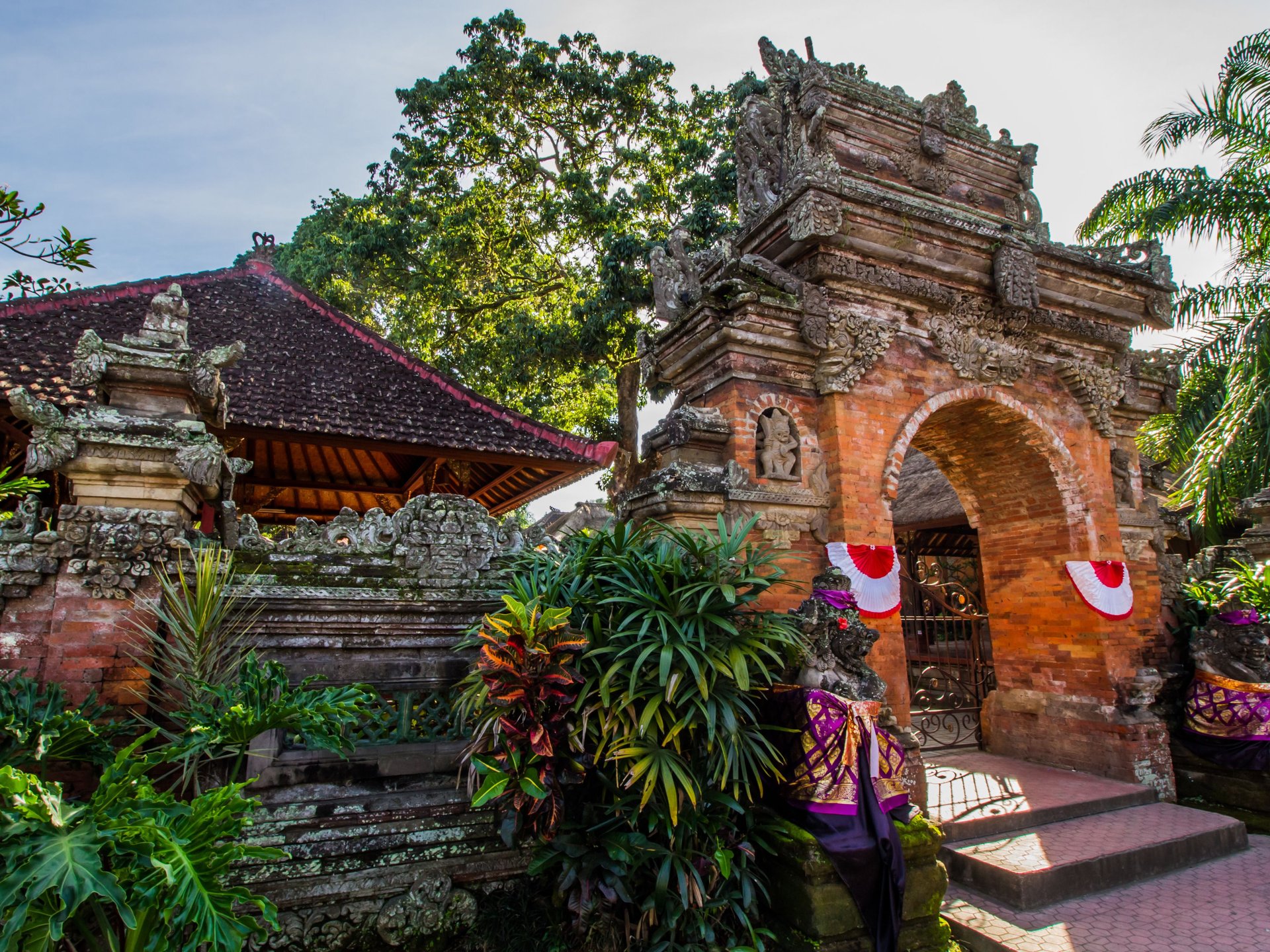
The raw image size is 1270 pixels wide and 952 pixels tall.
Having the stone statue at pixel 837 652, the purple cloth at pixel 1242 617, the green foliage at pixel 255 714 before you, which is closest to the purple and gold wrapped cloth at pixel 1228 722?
the purple cloth at pixel 1242 617

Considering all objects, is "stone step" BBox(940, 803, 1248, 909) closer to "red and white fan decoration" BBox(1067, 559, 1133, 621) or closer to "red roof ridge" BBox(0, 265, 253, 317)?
"red and white fan decoration" BBox(1067, 559, 1133, 621)

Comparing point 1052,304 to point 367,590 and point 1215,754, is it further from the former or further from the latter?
point 367,590

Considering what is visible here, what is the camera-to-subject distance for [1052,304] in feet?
23.4

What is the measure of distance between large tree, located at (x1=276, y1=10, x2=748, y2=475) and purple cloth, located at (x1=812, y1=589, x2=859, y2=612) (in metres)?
8.41

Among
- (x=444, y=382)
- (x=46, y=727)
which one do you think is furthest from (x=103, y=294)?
(x=46, y=727)

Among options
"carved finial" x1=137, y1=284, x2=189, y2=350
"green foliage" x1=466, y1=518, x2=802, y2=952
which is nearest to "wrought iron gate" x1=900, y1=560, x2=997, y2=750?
"green foliage" x1=466, y1=518, x2=802, y2=952

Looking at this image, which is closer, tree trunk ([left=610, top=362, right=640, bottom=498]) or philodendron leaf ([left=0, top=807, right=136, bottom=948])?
philodendron leaf ([left=0, top=807, right=136, bottom=948])

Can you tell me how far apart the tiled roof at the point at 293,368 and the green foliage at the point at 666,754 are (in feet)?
14.5

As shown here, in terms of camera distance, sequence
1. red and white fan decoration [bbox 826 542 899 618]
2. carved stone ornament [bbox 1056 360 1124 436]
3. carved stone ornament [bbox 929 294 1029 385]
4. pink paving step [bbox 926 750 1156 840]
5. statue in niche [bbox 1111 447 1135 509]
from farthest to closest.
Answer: statue in niche [bbox 1111 447 1135 509] → carved stone ornament [bbox 1056 360 1124 436] → carved stone ornament [bbox 929 294 1029 385] → red and white fan decoration [bbox 826 542 899 618] → pink paving step [bbox 926 750 1156 840]

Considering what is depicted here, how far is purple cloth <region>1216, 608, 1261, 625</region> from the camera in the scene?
20.3ft

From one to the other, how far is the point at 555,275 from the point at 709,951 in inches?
521

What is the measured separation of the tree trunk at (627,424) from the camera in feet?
44.0

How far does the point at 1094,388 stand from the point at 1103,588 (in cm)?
203

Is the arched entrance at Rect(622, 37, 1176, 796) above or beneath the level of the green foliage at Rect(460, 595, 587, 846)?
above
